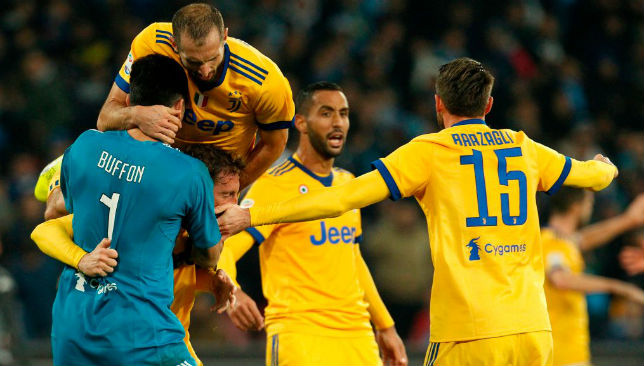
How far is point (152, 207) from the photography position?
4016 mm

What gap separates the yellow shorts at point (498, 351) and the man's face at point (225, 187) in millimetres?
1338

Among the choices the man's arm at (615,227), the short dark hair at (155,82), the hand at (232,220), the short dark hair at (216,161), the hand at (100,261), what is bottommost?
Answer: the hand at (100,261)

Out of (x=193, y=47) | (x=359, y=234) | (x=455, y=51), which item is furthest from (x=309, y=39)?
(x=193, y=47)

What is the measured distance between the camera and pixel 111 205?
402 centimetres

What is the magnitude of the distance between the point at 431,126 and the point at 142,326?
27.6 ft

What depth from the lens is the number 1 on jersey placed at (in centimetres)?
401

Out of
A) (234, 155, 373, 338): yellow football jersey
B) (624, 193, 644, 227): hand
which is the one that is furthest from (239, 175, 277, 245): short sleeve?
(624, 193, 644, 227): hand

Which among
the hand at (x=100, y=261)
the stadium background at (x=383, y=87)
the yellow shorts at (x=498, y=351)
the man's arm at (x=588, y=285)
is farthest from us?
the stadium background at (x=383, y=87)

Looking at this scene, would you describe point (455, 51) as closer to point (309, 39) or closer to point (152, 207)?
point (309, 39)

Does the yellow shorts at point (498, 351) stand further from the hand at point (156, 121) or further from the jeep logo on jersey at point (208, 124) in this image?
the jeep logo on jersey at point (208, 124)

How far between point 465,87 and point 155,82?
1.58 m

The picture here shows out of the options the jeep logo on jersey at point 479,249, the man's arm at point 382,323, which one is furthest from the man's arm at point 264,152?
the jeep logo on jersey at point 479,249

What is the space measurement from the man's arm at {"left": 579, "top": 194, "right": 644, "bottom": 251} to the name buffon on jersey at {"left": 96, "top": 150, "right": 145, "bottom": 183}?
3.54 metres

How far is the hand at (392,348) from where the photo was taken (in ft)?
19.7
